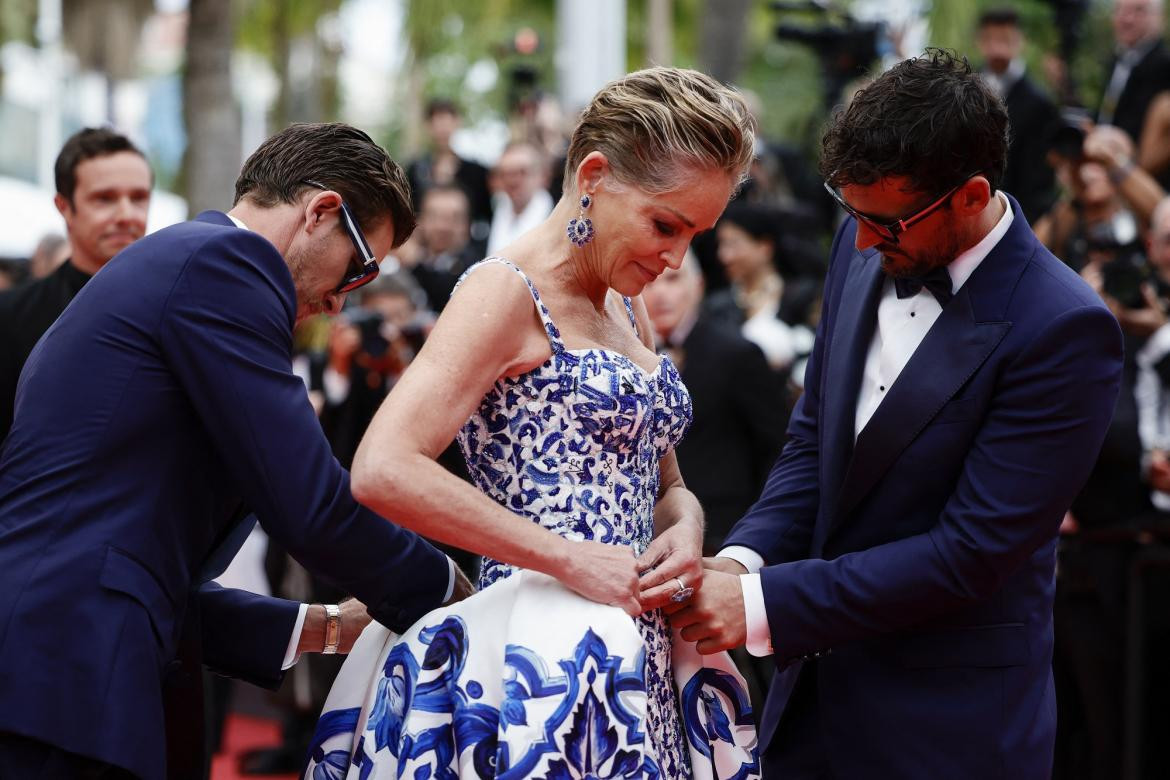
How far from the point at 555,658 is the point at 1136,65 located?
5629mm

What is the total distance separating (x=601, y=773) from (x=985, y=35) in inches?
217

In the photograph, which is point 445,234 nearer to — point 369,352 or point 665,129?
point 369,352

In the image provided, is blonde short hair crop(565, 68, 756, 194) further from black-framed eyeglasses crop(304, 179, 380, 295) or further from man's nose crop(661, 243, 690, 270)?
black-framed eyeglasses crop(304, 179, 380, 295)

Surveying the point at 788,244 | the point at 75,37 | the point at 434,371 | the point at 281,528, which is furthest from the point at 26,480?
the point at 75,37

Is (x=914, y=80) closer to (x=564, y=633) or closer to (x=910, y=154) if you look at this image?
(x=910, y=154)

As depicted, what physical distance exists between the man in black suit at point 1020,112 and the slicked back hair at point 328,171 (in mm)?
4763

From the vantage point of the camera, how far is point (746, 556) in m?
3.27

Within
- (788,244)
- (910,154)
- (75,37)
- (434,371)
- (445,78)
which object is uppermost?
(910,154)

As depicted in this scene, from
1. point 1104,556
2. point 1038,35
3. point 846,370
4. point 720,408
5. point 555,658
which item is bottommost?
point 1038,35

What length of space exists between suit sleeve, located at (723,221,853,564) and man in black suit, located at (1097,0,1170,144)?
14.0 ft

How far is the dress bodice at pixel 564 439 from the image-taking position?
9.53 feet

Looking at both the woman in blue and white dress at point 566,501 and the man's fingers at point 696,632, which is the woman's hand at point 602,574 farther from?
the man's fingers at point 696,632

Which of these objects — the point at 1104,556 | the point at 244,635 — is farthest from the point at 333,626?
the point at 1104,556

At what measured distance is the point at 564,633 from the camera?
278 centimetres
